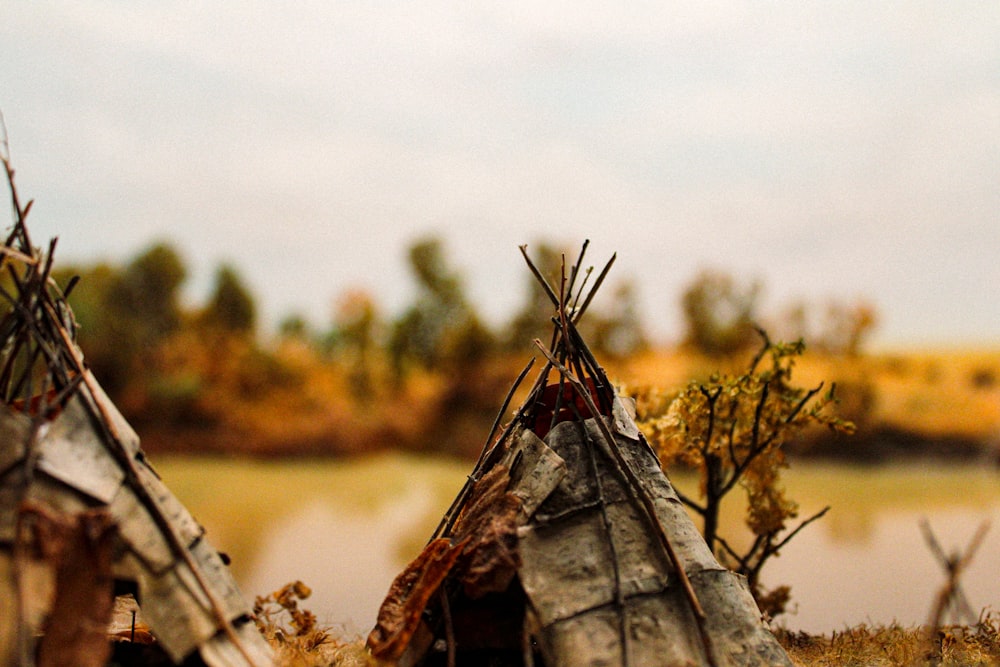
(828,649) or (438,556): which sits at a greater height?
(438,556)

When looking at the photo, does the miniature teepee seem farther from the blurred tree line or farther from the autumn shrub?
the blurred tree line

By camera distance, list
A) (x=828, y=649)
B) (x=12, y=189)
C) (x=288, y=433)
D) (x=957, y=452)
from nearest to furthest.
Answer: (x=12, y=189), (x=828, y=649), (x=957, y=452), (x=288, y=433)

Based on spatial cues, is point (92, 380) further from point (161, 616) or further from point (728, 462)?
point (728, 462)

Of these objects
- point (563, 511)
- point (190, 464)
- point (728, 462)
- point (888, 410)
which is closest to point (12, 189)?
point (563, 511)

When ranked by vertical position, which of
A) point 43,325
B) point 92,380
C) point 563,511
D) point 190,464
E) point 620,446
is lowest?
point 190,464

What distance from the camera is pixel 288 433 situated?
30641 mm

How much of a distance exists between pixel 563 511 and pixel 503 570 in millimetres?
698

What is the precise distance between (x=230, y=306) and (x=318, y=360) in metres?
4.41

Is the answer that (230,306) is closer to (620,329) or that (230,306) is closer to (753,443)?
(620,329)

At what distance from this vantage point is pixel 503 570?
6.07m

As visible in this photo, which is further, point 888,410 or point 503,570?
point 888,410

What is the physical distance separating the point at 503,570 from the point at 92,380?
11.0 ft

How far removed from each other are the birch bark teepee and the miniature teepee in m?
1.45

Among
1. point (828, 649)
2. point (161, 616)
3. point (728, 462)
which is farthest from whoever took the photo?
point (728, 462)
